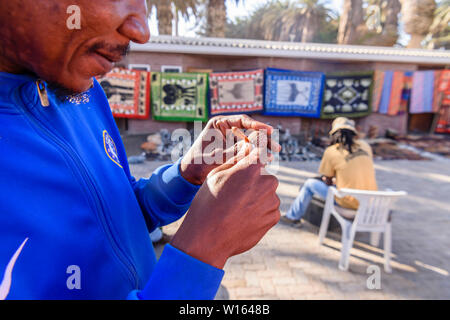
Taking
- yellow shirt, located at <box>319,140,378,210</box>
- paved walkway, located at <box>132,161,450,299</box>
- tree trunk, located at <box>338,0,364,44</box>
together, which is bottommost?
paved walkway, located at <box>132,161,450,299</box>

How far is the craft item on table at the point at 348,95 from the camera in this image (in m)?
10.2

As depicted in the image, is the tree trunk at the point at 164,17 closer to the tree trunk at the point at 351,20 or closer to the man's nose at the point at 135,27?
the tree trunk at the point at 351,20

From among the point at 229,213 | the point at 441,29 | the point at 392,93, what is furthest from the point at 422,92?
the point at 441,29

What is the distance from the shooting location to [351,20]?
1997cm

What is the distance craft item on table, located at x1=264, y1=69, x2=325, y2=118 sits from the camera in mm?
9875

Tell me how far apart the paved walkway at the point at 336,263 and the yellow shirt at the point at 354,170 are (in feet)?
2.33

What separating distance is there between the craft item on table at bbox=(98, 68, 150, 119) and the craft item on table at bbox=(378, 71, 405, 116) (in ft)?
28.1

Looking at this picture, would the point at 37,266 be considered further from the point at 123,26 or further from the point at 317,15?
the point at 317,15

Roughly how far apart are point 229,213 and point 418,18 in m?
24.7

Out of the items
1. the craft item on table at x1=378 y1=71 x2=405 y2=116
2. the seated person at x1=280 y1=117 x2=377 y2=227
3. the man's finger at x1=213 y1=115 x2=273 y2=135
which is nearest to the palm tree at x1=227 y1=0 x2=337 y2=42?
the craft item on table at x1=378 y1=71 x2=405 y2=116

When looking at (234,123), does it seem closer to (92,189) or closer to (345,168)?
(92,189)

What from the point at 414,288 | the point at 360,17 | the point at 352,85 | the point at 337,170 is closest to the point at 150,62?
the point at 352,85

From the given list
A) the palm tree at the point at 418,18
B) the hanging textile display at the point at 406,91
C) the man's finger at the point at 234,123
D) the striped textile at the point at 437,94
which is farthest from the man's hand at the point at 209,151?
the palm tree at the point at 418,18

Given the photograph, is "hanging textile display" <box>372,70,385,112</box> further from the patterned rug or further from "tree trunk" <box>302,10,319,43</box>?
"tree trunk" <box>302,10,319,43</box>
